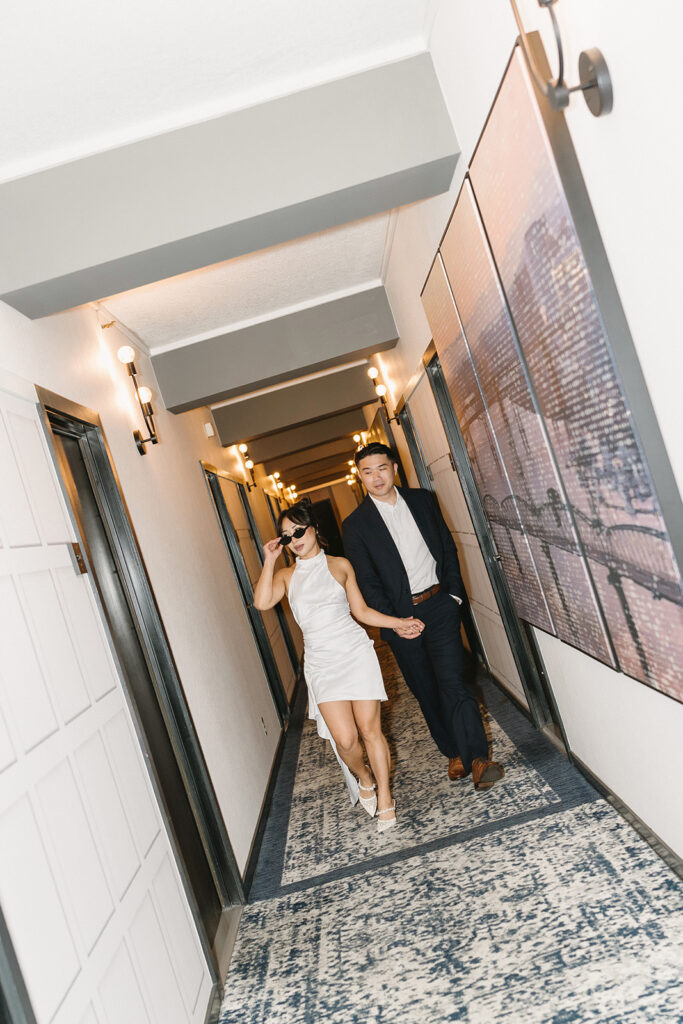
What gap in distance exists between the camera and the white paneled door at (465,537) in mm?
4461

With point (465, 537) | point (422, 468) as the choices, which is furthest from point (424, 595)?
point (422, 468)

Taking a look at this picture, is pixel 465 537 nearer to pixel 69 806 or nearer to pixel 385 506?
pixel 385 506

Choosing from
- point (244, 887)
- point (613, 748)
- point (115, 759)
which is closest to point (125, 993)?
point (115, 759)

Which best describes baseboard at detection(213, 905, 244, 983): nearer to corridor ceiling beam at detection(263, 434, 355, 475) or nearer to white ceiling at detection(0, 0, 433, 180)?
white ceiling at detection(0, 0, 433, 180)

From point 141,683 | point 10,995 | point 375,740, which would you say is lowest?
point 375,740

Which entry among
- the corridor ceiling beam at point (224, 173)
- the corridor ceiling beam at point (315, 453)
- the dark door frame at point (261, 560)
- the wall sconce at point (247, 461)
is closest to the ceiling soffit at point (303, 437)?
the wall sconce at point (247, 461)

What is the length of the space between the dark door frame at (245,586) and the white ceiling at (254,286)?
1384 mm

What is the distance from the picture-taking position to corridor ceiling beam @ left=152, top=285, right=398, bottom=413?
5062mm

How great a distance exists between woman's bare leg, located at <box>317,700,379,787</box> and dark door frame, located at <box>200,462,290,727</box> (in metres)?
2.28

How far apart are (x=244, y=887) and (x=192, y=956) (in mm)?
845

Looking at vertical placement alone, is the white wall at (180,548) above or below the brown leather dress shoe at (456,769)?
above

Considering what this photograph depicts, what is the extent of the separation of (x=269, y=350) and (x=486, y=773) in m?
3.05

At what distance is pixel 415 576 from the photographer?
145 inches

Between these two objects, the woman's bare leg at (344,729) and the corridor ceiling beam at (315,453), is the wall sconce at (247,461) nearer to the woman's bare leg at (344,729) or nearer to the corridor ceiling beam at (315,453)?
the corridor ceiling beam at (315,453)
